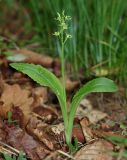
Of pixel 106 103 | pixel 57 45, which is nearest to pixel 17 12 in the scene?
pixel 57 45

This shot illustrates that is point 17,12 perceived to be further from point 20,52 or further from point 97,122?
point 97,122

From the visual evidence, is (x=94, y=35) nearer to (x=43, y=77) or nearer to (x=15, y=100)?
(x=15, y=100)

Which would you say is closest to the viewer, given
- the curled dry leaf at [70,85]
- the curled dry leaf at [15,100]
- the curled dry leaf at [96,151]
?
the curled dry leaf at [96,151]

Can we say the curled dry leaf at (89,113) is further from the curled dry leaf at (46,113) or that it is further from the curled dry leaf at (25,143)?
the curled dry leaf at (25,143)

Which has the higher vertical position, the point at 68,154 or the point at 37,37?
the point at 37,37

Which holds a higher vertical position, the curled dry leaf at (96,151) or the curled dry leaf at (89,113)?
the curled dry leaf at (89,113)

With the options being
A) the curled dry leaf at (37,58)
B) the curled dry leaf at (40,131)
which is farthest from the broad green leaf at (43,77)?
the curled dry leaf at (37,58)

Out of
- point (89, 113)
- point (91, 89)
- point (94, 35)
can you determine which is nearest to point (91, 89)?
point (91, 89)
